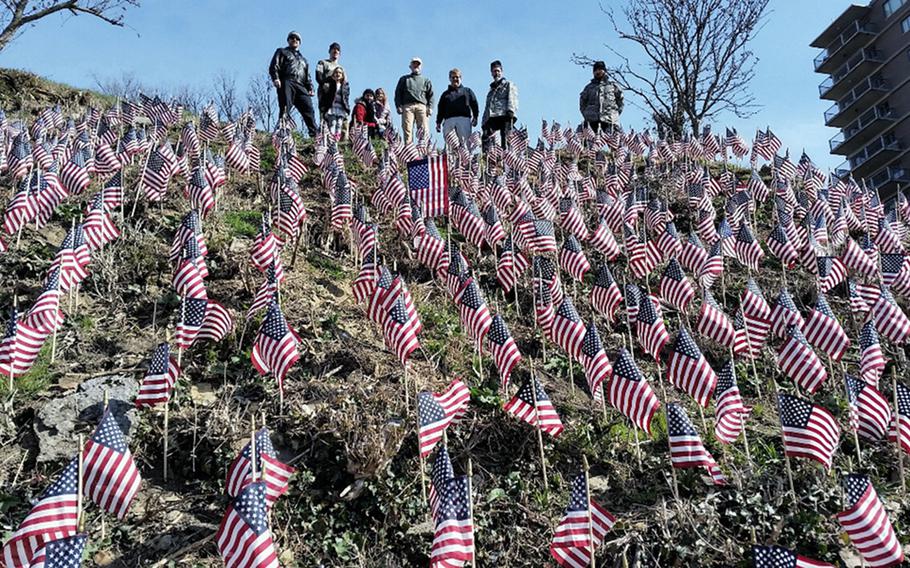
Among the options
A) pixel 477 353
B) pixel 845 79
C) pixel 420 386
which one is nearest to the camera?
pixel 420 386

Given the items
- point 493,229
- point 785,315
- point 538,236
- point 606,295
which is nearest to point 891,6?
point 538,236

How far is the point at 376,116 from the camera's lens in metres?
20.9

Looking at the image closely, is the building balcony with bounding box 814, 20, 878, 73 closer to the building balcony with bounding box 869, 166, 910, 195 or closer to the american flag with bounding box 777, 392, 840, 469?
the building balcony with bounding box 869, 166, 910, 195

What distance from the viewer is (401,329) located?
8719 mm

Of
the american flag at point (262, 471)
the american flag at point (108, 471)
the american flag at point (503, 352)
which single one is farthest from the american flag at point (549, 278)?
the american flag at point (108, 471)

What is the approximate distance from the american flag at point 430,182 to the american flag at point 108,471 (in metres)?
6.41

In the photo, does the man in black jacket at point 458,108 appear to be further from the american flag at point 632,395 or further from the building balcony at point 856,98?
the building balcony at point 856,98

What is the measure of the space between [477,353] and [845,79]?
243 ft

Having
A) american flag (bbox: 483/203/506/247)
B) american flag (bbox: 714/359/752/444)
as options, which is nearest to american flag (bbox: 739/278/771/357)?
american flag (bbox: 714/359/752/444)

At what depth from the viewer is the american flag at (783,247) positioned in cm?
1300

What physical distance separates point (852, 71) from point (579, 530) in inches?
2995

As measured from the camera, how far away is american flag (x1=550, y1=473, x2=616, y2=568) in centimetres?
631

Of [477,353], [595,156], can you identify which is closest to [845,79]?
[595,156]

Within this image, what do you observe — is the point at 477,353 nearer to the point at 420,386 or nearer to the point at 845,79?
the point at 420,386
